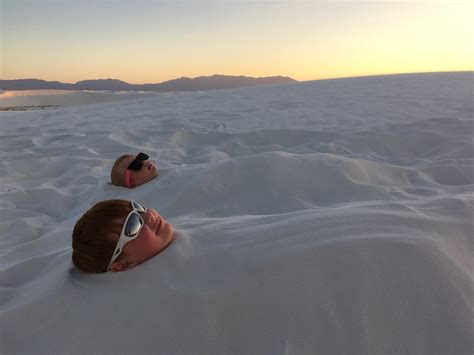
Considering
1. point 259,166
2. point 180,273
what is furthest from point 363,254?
point 259,166

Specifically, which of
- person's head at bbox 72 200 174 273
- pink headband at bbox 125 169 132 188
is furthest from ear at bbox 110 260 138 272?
pink headband at bbox 125 169 132 188

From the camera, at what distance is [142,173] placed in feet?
10.4

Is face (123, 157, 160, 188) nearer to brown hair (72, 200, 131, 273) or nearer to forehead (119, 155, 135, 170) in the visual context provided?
forehead (119, 155, 135, 170)

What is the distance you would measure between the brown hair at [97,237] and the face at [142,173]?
1.63 m

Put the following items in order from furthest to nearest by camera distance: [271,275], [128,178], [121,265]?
[128,178]
[121,265]
[271,275]

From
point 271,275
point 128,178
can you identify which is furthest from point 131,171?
point 271,275

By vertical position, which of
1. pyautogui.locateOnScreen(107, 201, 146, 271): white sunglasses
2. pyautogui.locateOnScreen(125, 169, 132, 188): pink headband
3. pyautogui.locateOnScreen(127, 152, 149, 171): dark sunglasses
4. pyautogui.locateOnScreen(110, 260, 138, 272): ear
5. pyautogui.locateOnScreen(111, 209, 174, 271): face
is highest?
pyautogui.locateOnScreen(107, 201, 146, 271): white sunglasses

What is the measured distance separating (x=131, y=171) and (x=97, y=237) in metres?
1.69

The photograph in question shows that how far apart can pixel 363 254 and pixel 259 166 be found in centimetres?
168

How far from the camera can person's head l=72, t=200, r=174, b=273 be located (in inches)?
57.5

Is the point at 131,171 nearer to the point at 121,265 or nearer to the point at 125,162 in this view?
the point at 125,162

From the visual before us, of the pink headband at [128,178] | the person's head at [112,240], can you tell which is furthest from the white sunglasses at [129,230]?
the pink headband at [128,178]

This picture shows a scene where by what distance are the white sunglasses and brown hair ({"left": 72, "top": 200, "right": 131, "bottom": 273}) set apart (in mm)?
15

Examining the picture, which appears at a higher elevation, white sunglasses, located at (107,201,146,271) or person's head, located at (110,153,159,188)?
white sunglasses, located at (107,201,146,271)
